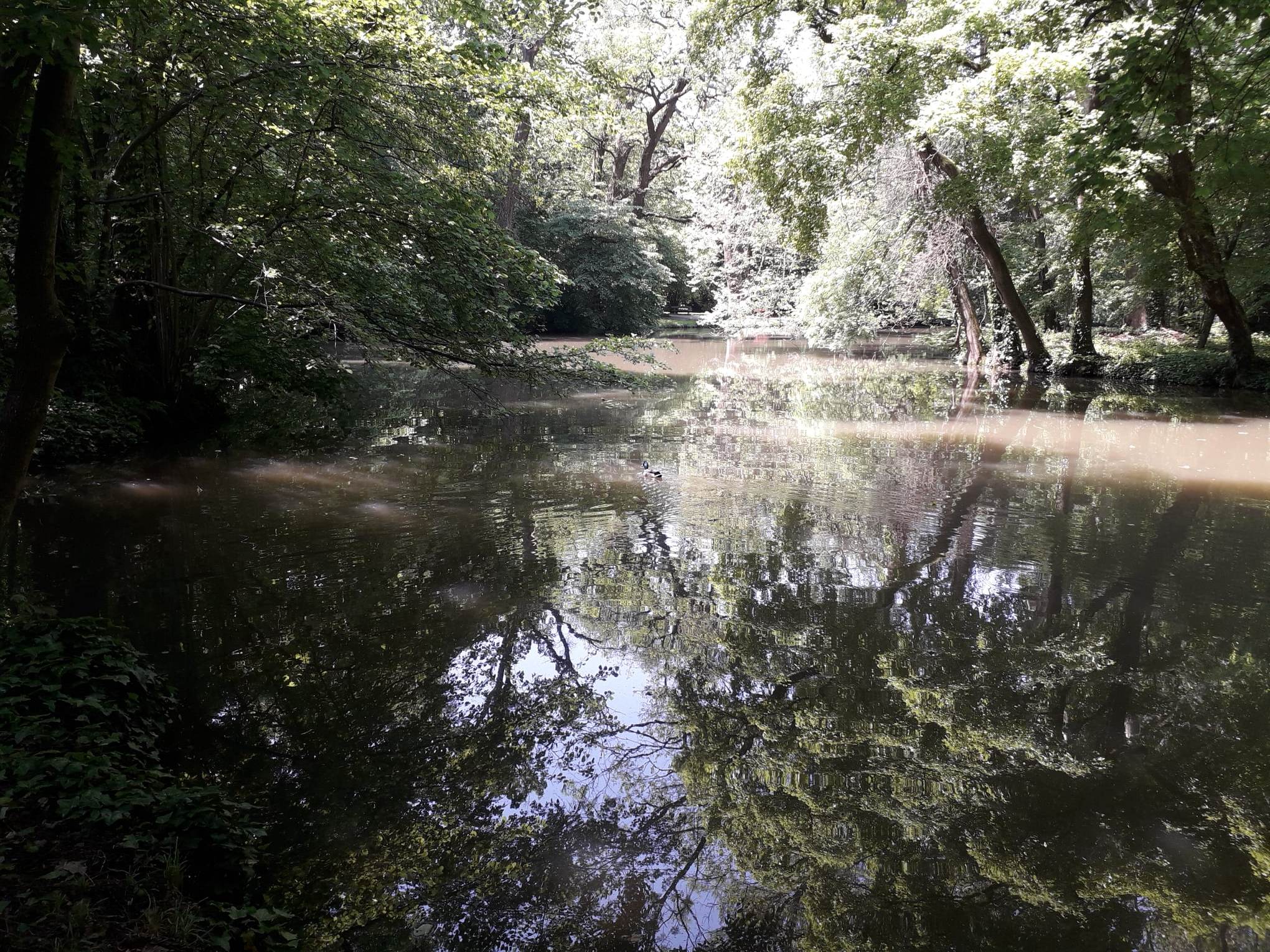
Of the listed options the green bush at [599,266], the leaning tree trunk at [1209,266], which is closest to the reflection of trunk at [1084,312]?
the leaning tree trunk at [1209,266]

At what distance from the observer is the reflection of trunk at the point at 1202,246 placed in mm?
14742

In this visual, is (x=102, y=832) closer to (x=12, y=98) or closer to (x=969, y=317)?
(x=12, y=98)

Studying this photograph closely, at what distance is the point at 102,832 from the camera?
2830 millimetres

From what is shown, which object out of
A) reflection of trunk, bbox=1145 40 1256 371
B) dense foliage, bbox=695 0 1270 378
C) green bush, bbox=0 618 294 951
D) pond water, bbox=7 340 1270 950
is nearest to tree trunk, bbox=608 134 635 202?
dense foliage, bbox=695 0 1270 378

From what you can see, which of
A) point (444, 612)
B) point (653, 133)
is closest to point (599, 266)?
point (653, 133)

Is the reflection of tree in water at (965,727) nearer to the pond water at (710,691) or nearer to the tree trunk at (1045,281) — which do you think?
the pond water at (710,691)

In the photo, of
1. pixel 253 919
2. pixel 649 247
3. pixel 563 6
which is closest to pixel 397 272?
pixel 563 6

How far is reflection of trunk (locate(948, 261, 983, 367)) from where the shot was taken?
2280cm

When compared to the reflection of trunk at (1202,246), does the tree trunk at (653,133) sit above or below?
above

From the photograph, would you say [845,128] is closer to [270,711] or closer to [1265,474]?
[1265,474]

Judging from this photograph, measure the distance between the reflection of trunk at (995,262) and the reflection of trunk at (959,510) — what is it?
5844 mm

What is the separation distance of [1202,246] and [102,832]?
788 inches

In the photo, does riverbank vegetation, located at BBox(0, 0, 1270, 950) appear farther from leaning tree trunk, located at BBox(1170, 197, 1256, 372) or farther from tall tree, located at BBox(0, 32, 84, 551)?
leaning tree trunk, located at BBox(1170, 197, 1256, 372)

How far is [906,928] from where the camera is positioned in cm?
302
